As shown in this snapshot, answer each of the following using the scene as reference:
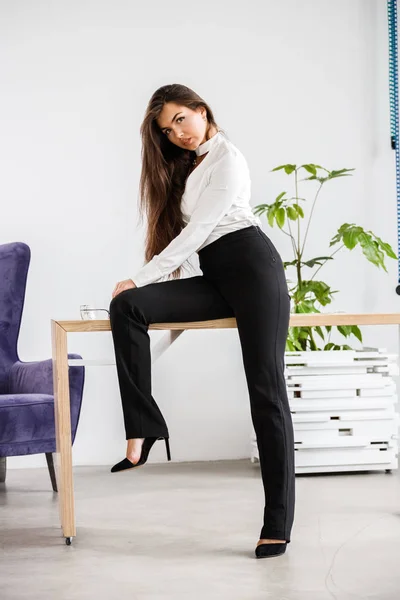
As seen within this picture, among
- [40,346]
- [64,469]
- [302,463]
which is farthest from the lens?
[40,346]

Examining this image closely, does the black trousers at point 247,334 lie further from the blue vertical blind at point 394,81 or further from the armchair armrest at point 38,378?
the blue vertical blind at point 394,81

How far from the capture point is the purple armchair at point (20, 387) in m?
3.04

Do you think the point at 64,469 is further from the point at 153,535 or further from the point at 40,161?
the point at 40,161

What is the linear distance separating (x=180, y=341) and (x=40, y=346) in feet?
2.25

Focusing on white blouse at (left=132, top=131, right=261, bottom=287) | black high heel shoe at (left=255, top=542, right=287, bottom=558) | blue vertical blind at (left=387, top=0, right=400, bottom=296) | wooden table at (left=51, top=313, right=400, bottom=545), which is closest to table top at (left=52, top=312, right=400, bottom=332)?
wooden table at (left=51, top=313, right=400, bottom=545)

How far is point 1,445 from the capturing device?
3.05 metres

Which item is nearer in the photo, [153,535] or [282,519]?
[282,519]

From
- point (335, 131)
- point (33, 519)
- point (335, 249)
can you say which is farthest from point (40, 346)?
point (335, 131)

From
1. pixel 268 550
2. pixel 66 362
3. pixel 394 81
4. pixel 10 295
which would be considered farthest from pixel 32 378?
pixel 394 81

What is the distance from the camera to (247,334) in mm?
2258

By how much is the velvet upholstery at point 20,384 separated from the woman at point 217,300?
83cm

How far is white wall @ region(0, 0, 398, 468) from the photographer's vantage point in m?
3.95

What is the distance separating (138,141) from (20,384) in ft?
4.51

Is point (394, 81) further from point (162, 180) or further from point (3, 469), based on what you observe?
point (3, 469)
